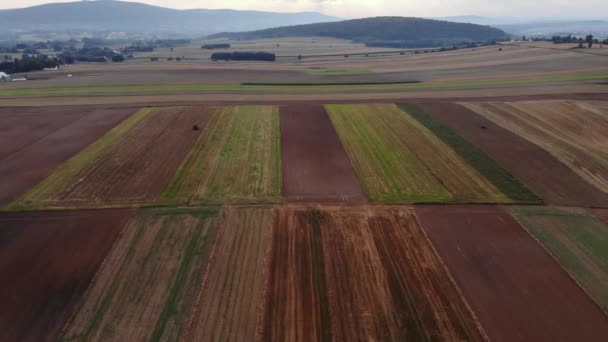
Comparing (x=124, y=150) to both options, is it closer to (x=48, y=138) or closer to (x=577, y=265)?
(x=48, y=138)

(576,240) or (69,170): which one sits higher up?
(69,170)

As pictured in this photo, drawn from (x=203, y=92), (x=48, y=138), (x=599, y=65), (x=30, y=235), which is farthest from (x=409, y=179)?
(x=599, y=65)

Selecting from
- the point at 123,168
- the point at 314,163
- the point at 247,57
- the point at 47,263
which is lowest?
the point at 47,263

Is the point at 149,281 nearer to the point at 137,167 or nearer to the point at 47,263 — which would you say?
the point at 47,263

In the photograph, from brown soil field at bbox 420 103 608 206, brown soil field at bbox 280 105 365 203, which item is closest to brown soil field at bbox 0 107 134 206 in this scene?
brown soil field at bbox 280 105 365 203

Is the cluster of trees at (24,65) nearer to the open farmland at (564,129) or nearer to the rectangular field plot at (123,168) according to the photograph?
the rectangular field plot at (123,168)

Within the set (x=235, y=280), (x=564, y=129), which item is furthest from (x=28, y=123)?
(x=564, y=129)
